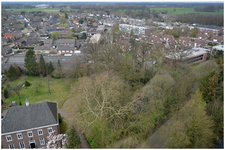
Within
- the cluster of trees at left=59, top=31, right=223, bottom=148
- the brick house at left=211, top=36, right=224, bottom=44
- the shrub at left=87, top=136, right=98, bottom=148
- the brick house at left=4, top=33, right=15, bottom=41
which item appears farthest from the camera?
the brick house at left=4, top=33, right=15, bottom=41

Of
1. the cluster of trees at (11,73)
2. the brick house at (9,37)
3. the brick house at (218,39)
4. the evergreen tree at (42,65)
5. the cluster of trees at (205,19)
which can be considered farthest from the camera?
the cluster of trees at (205,19)

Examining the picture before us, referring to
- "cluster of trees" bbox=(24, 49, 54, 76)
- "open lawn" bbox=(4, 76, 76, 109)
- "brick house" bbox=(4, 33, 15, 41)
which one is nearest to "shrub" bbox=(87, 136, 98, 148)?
"open lawn" bbox=(4, 76, 76, 109)

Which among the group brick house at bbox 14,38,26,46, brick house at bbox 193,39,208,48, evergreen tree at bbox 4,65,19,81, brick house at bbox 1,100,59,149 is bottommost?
brick house at bbox 1,100,59,149

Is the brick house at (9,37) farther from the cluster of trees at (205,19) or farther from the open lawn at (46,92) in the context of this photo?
the cluster of trees at (205,19)

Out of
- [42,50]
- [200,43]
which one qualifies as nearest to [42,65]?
[42,50]

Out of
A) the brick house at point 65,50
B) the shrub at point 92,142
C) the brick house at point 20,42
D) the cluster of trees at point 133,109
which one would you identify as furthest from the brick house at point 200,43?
the brick house at point 20,42

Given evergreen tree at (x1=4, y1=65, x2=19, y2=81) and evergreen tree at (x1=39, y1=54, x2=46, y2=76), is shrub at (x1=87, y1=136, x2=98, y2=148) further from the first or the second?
evergreen tree at (x1=4, y1=65, x2=19, y2=81)

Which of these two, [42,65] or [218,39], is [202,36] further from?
[42,65]

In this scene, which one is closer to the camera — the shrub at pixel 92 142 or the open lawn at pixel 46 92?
the shrub at pixel 92 142
